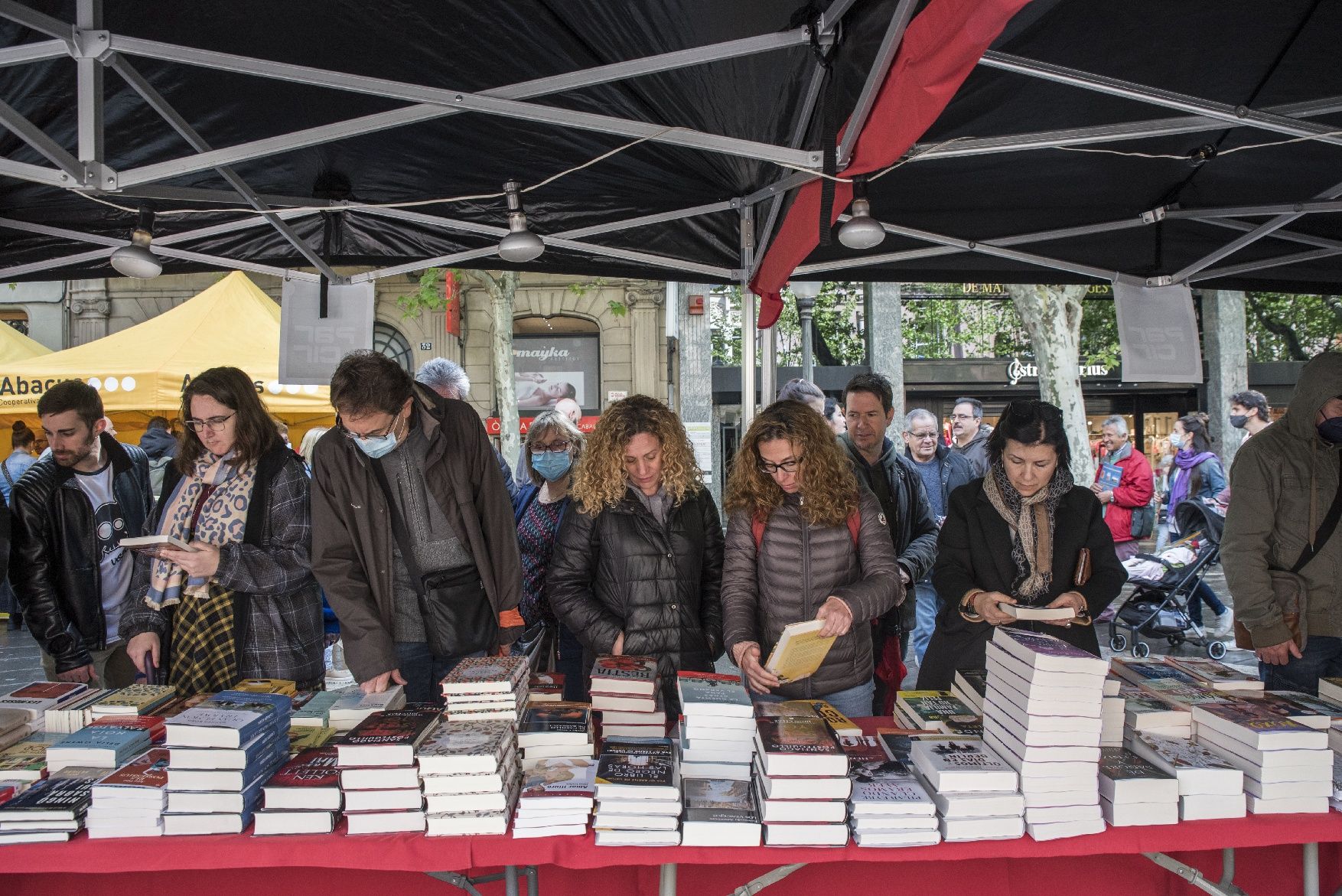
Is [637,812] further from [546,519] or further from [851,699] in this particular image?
[546,519]

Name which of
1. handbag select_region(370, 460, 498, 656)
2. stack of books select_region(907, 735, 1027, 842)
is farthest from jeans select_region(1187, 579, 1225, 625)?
handbag select_region(370, 460, 498, 656)

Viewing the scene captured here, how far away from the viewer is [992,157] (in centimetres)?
311

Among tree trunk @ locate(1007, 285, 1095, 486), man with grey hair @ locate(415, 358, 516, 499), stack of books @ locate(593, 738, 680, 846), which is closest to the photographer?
stack of books @ locate(593, 738, 680, 846)

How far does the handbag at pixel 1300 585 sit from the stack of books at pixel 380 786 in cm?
281

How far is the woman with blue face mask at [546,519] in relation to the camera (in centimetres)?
341

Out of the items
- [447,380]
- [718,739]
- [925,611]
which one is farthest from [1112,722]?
[925,611]

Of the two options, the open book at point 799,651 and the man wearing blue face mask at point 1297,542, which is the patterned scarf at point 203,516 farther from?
the man wearing blue face mask at point 1297,542

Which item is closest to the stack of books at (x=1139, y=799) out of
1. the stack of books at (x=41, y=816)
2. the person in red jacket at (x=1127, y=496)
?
the stack of books at (x=41, y=816)

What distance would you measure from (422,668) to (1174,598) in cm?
586

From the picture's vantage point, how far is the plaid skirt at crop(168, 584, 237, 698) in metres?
2.71

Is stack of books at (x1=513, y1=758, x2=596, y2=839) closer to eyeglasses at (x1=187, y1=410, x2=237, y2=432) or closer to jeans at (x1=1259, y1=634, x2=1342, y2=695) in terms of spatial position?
eyeglasses at (x1=187, y1=410, x2=237, y2=432)

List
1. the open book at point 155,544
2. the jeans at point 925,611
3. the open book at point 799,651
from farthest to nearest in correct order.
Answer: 1. the jeans at point 925,611
2. the open book at point 155,544
3. the open book at point 799,651

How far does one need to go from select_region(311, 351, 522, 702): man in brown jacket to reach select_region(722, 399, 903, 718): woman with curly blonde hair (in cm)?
81

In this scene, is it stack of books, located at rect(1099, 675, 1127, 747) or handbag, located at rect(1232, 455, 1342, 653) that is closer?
stack of books, located at rect(1099, 675, 1127, 747)
